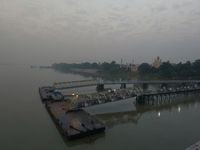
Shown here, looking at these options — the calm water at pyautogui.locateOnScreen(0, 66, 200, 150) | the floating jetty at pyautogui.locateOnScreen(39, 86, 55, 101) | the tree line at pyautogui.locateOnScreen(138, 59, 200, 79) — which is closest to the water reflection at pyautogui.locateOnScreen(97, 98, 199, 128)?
the calm water at pyautogui.locateOnScreen(0, 66, 200, 150)

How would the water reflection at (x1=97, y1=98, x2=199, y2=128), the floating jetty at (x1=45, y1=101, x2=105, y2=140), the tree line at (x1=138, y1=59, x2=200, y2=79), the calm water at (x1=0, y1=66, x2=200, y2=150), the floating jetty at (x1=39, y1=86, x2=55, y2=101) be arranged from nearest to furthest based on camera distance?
the calm water at (x1=0, y1=66, x2=200, y2=150), the floating jetty at (x1=45, y1=101, x2=105, y2=140), the water reflection at (x1=97, y1=98, x2=199, y2=128), the floating jetty at (x1=39, y1=86, x2=55, y2=101), the tree line at (x1=138, y1=59, x2=200, y2=79)

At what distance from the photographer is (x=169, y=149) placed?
14.6m

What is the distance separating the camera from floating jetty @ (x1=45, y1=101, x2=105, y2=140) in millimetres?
15859

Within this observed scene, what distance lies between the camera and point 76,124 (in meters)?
17.6

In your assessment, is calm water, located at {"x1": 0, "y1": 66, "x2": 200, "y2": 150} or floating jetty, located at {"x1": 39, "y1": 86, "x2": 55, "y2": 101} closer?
calm water, located at {"x1": 0, "y1": 66, "x2": 200, "y2": 150}

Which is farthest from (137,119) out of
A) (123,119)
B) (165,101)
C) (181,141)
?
(165,101)

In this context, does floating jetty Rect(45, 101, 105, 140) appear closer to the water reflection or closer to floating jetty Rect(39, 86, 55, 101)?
the water reflection

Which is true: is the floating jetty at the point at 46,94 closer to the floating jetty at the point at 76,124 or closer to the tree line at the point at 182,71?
the floating jetty at the point at 76,124

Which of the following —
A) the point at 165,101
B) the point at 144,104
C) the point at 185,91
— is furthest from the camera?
the point at 185,91

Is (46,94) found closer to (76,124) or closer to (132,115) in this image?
(76,124)

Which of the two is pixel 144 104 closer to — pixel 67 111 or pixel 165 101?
pixel 165 101

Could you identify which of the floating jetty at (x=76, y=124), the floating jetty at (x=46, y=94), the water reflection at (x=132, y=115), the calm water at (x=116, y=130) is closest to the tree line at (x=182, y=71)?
the water reflection at (x=132, y=115)

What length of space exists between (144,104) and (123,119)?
10.5m

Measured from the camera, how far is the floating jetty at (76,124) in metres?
15.9
